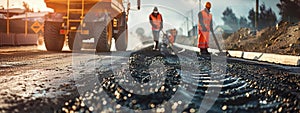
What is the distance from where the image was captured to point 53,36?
12.8 metres

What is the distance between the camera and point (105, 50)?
12.0m

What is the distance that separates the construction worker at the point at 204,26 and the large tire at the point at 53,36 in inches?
187

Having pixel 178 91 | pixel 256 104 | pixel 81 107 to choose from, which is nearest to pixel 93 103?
pixel 81 107

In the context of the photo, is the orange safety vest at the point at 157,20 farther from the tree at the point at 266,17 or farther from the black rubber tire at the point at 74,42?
the tree at the point at 266,17

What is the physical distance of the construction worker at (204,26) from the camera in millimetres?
11125

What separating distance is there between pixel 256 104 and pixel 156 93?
876 mm

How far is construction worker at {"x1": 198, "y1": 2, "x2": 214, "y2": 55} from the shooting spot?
1112cm

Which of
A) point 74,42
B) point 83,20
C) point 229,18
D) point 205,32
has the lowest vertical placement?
point 74,42

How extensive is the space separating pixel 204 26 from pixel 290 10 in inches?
2073

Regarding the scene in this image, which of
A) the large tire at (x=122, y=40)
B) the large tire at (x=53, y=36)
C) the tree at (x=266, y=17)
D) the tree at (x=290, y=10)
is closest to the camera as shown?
the large tire at (x=53, y=36)

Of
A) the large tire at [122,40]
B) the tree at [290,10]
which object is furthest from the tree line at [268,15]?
the large tire at [122,40]

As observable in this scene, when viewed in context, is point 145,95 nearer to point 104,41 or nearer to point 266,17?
point 104,41

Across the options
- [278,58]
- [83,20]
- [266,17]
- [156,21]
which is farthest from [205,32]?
[266,17]

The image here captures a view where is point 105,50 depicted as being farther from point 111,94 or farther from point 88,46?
point 111,94
